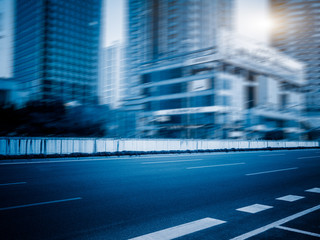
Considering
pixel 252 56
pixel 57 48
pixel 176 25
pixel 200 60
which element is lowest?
pixel 200 60

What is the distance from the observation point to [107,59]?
177375 millimetres

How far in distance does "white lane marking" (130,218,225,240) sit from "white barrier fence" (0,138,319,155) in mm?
13673

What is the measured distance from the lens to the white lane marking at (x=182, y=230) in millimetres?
3817

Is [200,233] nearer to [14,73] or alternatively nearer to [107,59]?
[14,73]

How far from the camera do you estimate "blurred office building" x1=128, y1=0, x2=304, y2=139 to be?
58719mm

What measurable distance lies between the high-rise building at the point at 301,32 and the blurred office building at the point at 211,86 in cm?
2870

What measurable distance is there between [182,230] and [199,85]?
5852 cm

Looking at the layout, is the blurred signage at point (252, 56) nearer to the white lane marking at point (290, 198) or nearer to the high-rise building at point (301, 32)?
the high-rise building at point (301, 32)

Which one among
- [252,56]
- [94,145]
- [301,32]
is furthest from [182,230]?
[301,32]

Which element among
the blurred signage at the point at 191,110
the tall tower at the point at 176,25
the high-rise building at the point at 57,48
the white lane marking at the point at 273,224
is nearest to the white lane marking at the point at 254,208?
the white lane marking at the point at 273,224

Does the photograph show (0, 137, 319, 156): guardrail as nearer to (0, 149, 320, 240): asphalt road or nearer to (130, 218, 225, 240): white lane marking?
(0, 149, 320, 240): asphalt road

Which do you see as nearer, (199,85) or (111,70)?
(199,85)

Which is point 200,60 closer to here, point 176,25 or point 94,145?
point 176,25

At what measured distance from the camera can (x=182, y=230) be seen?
4113 mm
